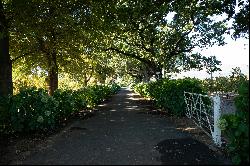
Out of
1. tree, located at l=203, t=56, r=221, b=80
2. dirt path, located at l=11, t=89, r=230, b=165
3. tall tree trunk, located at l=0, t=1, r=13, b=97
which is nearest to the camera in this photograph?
dirt path, located at l=11, t=89, r=230, b=165

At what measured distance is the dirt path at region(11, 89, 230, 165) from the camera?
320 inches

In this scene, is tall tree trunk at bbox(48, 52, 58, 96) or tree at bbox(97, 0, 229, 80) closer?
tall tree trunk at bbox(48, 52, 58, 96)

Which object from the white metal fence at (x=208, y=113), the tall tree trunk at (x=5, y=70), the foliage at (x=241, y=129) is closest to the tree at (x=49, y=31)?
the tall tree trunk at (x=5, y=70)

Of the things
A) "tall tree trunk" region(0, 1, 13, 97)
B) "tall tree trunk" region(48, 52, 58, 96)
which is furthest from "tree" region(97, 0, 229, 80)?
"tall tree trunk" region(0, 1, 13, 97)

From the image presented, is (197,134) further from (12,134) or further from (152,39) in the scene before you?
(152,39)

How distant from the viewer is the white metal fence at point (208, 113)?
9992 millimetres

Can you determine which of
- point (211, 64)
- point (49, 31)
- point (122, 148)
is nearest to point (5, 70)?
point (49, 31)

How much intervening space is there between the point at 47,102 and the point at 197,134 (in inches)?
199

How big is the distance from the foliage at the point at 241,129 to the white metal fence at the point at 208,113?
2.03 m

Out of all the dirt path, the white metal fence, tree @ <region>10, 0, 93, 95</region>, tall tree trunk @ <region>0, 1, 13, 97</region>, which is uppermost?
tree @ <region>10, 0, 93, 95</region>

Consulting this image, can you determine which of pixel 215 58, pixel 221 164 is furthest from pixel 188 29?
pixel 221 164

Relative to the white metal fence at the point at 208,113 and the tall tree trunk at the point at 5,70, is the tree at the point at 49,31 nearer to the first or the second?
the tall tree trunk at the point at 5,70

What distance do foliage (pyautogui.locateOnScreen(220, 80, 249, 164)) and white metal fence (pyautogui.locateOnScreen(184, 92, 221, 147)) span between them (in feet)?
6.65

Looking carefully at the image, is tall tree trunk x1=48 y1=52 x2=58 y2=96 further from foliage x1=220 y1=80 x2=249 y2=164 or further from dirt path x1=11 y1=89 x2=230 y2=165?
foliage x1=220 y1=80 x2=249 y2=164
